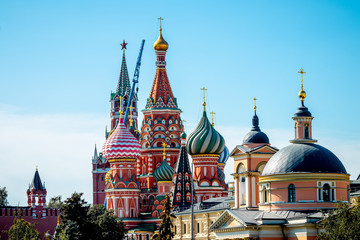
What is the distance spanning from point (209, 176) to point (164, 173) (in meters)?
6.12

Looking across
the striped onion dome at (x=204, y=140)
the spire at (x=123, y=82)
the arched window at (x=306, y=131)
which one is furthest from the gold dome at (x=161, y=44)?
the arched window at (x=306, y=131)

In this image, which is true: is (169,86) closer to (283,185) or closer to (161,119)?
(161,119)

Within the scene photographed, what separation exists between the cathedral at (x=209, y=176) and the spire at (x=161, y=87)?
Result: 0.36 ft

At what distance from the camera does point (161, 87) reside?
104188 mm

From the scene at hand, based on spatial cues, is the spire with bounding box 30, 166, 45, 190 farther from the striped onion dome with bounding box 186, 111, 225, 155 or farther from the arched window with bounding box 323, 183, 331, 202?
the arched window with bounding box 323, 183, 331, 202

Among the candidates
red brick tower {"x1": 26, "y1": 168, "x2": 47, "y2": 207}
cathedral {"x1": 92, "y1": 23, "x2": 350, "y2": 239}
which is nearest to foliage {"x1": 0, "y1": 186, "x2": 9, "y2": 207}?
red brick tower {"x1": 26, "y1": 168, "x2": 47, "y2": 207}

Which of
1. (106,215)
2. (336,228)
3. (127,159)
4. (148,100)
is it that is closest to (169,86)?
(148,100)

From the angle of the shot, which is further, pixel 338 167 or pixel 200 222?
pixel 200 222

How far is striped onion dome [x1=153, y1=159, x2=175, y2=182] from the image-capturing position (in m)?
98.0

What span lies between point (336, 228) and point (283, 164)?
999cm

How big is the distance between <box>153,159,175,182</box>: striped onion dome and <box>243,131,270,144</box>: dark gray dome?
25710 millimetres

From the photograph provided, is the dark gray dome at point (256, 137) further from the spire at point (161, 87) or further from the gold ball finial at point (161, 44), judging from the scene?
the gold ball finial at point (161, 44)

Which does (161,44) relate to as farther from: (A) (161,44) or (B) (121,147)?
(B) (121,147)

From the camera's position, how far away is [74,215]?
2709 inches
